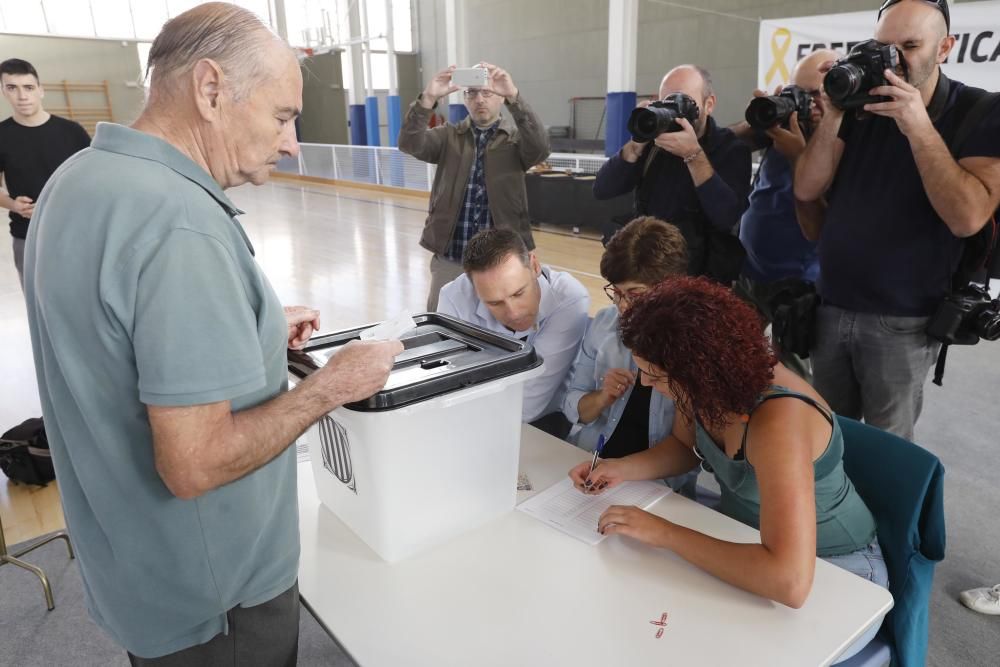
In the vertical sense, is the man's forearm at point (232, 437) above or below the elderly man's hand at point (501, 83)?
below

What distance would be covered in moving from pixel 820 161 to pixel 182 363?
1.71m

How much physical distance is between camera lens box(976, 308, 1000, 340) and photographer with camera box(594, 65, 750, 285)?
71cm

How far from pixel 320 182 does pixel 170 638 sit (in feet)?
41.4

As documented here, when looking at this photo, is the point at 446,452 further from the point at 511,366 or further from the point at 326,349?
the point at 326,349

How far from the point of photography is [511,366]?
102 cm

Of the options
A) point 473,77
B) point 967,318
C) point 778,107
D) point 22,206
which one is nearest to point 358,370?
point 967,318

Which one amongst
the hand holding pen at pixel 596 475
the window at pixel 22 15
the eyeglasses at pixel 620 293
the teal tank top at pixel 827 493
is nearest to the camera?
the teal tank top at pixel 827 493

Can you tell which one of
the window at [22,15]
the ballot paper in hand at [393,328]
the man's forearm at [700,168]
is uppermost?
the window at [22,15]

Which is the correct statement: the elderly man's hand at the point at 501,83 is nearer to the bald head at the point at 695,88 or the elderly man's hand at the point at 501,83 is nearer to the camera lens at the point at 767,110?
the bald head at the point at 695,88

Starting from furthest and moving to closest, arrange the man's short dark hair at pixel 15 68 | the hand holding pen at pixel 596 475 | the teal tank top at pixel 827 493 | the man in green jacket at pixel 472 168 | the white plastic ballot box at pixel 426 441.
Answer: the man's short dark hair at pixel 15 68 → the man in green jacket at pixel 472 168 → the hand holding pen at pixel 596 475 → the teal tank top at pixel 827 493 → the white plastic ballot box at pixel 426 441

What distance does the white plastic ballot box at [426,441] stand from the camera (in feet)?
3.11

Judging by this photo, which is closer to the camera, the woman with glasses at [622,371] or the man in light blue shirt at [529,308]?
the woman with glasses at [622,371]

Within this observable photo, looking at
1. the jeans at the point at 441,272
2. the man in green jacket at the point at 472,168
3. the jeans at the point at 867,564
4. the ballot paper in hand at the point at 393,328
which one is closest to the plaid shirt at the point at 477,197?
the man in green jacket at the point at 472,168

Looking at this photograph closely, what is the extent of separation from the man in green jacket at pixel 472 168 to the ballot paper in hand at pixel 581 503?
5.71ft
